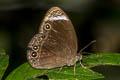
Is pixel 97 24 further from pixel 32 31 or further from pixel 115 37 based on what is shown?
pixel 32 31

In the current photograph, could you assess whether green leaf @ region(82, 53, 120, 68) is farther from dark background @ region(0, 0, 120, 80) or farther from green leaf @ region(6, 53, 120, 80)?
dark background @ region(0, 0, 120, 80)

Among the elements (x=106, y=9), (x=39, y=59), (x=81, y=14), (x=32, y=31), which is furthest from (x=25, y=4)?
(x=39, y=59)

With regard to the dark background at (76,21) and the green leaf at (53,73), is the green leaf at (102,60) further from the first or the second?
the dark background at (76,21)

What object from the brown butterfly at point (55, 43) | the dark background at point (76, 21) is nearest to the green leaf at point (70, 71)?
the brown butterfly at point (55, 43)

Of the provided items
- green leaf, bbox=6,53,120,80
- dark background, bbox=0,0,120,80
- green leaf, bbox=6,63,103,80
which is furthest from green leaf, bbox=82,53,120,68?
dark background, bbox=0,0,120,80

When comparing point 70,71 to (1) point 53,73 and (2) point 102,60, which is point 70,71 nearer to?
(1) point 53,73
